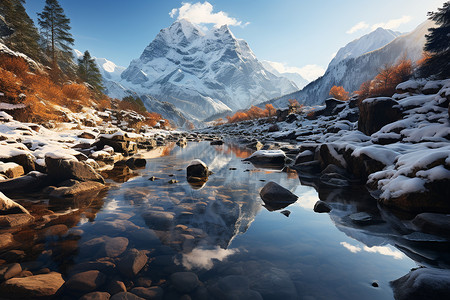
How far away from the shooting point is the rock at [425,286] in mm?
2357

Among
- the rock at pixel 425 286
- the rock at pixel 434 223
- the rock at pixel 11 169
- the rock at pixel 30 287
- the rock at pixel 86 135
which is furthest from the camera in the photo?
the rock at pixel 86 135

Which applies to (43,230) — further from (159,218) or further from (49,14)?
(49,14)

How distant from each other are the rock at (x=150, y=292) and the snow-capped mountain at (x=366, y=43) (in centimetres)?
20901

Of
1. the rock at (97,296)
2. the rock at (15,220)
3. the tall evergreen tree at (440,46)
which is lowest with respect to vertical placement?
the rock at (97,296)

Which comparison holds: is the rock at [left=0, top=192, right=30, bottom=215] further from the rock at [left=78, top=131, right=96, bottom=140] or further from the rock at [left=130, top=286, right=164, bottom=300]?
the rock at [left=78, top=131, right=96, bottom=140]

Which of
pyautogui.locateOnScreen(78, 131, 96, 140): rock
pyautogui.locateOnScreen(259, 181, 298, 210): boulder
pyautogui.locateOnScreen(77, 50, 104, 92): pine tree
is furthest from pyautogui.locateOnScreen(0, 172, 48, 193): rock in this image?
pyautogui.locateOnScreen(77, 50, 104, 92): pine tree

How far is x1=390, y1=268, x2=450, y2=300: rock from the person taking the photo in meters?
2.36

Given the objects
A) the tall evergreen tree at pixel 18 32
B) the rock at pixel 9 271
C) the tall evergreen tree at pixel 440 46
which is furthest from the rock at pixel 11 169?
the tall evergreen tree at pixel 18 32

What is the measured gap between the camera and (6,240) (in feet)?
12.2

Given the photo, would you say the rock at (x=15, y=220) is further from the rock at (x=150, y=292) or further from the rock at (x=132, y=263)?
the rock at (x=150, y=292)

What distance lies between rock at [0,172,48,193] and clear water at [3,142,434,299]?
85.0 inches

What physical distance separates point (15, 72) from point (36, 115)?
7.15 m

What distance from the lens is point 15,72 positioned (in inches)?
888

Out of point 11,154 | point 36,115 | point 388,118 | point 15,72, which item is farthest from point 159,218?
point 15,72
